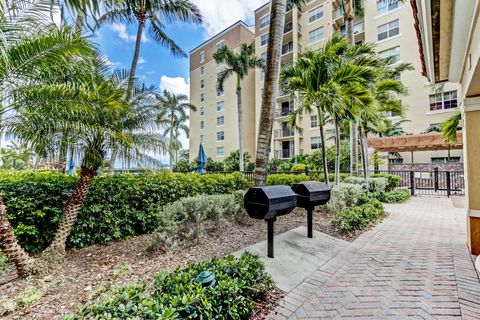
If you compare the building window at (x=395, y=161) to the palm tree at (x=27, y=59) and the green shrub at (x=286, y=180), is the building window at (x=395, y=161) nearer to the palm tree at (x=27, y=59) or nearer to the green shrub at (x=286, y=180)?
the green shrub at (x=286, y=180)

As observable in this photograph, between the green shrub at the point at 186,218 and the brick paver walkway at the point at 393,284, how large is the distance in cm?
216

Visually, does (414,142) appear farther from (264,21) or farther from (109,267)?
(264,21)

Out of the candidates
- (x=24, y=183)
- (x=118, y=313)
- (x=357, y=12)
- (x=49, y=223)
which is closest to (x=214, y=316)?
(x=118, y=313)

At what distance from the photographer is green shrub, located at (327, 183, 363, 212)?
23.0 ft

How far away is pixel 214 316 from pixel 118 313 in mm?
869

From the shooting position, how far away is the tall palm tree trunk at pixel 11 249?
3098mm

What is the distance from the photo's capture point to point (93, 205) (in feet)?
15.1

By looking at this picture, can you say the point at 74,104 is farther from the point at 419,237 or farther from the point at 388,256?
the point at 419,237

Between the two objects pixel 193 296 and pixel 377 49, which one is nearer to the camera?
pixel 193 296

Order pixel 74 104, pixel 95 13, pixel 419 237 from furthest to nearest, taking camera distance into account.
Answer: pixel 419 237 → pixel 74 104 → pixel 95 13

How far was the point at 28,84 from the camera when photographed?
340cm

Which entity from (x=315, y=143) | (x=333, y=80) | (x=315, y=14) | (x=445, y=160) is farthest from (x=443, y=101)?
(x=333, y=80)

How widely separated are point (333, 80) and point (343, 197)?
11.7 feet

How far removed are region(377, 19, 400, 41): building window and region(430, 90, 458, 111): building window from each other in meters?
6.87
